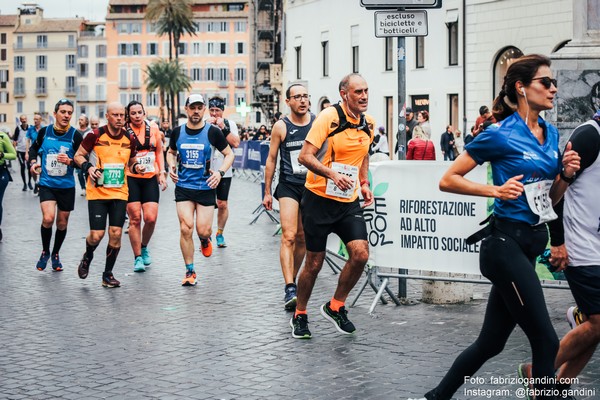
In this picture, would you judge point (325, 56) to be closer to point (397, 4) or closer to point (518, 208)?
point (397, 4)

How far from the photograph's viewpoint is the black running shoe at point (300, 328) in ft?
28.5

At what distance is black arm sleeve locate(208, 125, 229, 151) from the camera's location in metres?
12.1

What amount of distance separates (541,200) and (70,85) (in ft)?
496

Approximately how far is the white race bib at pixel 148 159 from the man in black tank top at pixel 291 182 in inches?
102

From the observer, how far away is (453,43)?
41938 millimetres

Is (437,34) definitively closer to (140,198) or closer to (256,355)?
(140,198)

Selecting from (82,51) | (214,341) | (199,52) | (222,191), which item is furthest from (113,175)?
(82,51)

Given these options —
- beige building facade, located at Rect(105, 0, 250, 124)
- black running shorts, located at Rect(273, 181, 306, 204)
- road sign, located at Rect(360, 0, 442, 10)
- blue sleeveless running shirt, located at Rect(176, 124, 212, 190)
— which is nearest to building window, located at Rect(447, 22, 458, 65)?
blue sleeveless running shirt, located at Rect(176, 124, 212, 190)

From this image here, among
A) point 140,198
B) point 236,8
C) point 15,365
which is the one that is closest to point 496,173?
point 15,365

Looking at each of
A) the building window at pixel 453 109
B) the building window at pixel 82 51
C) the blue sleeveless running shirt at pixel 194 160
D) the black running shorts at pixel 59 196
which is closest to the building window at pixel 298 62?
the building window at pixel 453 109

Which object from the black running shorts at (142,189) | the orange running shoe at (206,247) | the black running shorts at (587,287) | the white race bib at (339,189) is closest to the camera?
the black running shorts at (587,287)

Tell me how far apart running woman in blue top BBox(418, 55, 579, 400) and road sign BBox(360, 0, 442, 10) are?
445 centimetres

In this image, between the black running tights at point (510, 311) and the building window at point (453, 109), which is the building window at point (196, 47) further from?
the black running tights at point (510, 311)

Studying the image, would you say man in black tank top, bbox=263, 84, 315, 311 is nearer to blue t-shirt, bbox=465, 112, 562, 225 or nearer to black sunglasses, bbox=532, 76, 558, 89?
blue t-shirt, bbox=465, 112, 562, 225
